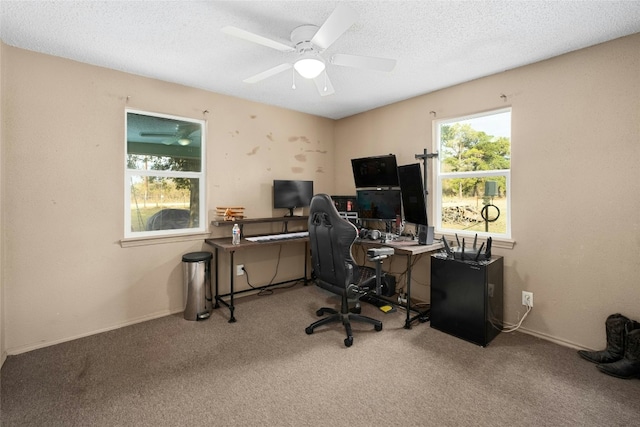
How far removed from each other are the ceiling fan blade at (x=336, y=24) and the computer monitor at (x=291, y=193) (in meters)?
2.19

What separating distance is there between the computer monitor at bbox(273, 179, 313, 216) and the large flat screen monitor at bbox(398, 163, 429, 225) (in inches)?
52.8

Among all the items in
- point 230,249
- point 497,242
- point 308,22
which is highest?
point 308,22

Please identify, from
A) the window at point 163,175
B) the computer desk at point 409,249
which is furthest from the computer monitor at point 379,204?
the window at point 163,175

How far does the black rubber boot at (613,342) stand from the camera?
218 centimetres

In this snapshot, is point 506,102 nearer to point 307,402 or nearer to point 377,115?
point 377,115

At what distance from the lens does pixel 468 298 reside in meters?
2.62

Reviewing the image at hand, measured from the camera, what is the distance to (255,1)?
1836mm

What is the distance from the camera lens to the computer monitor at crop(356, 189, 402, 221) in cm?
352

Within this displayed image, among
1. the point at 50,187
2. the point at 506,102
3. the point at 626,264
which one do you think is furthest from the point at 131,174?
the point at 626,264

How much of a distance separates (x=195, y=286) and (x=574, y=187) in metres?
3.59

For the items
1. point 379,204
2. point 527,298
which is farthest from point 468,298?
point 379,204

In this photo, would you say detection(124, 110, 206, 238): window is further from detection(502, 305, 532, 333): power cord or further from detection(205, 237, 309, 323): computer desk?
detection(502, 305, 532, 333): power cord

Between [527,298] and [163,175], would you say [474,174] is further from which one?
[163,175]

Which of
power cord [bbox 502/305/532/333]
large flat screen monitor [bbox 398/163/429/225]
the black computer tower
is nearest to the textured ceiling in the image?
large flat screen monitor [bbox 398/163/429/225]
